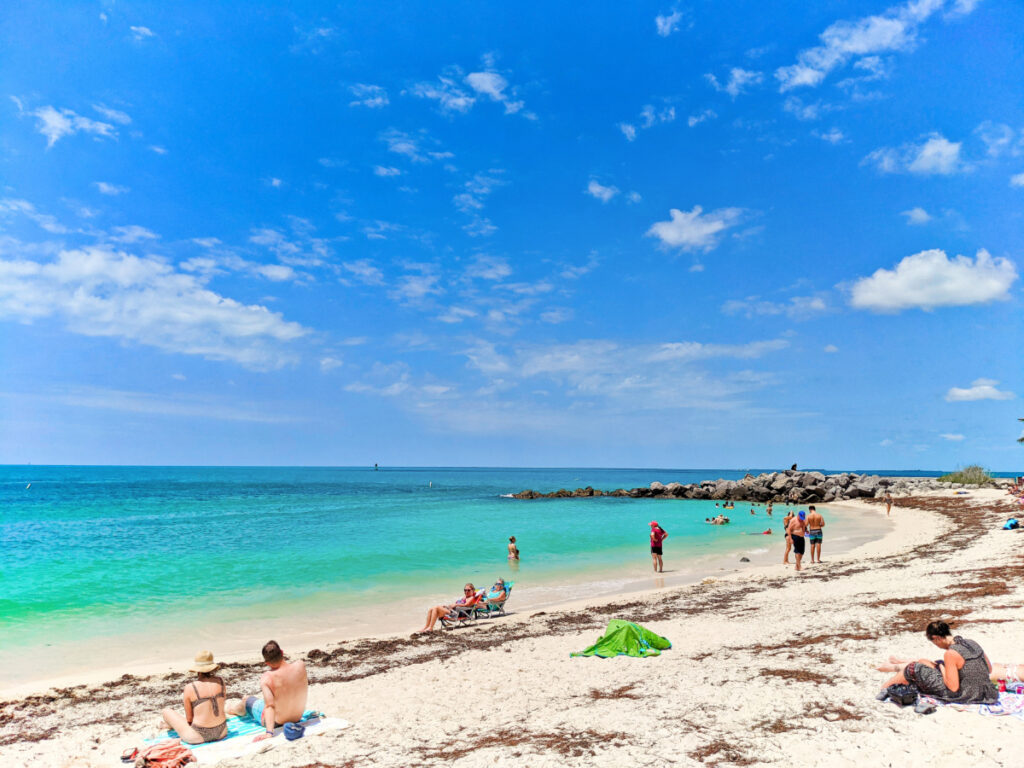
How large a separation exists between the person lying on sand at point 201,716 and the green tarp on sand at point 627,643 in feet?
18.7

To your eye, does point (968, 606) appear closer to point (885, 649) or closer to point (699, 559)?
point (885, 649)

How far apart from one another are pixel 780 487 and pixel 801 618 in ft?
179

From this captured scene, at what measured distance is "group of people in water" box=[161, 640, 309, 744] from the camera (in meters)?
6.88

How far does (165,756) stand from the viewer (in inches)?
253

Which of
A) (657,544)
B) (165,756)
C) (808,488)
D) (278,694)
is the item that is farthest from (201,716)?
(808,488)

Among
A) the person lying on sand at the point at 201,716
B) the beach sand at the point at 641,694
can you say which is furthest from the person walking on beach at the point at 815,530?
the person lying on sand at the point at 201,716

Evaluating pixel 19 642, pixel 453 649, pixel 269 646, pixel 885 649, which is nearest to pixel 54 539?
pixel 19 642

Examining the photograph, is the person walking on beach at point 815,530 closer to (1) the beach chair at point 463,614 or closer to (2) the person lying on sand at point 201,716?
(1) the beach chair at point 463,614

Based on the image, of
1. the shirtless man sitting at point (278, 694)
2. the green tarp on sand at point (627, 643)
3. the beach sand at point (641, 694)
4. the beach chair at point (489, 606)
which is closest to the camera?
the beach sand at point (641, 694)

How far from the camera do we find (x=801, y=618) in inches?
451

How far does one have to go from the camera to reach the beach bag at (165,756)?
6270 mm

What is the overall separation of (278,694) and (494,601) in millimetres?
8209

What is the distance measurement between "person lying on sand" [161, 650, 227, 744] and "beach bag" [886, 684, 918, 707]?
7.91m

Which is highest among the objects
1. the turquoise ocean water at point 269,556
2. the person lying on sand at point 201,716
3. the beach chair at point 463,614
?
the person lying on sand at point 201,716
